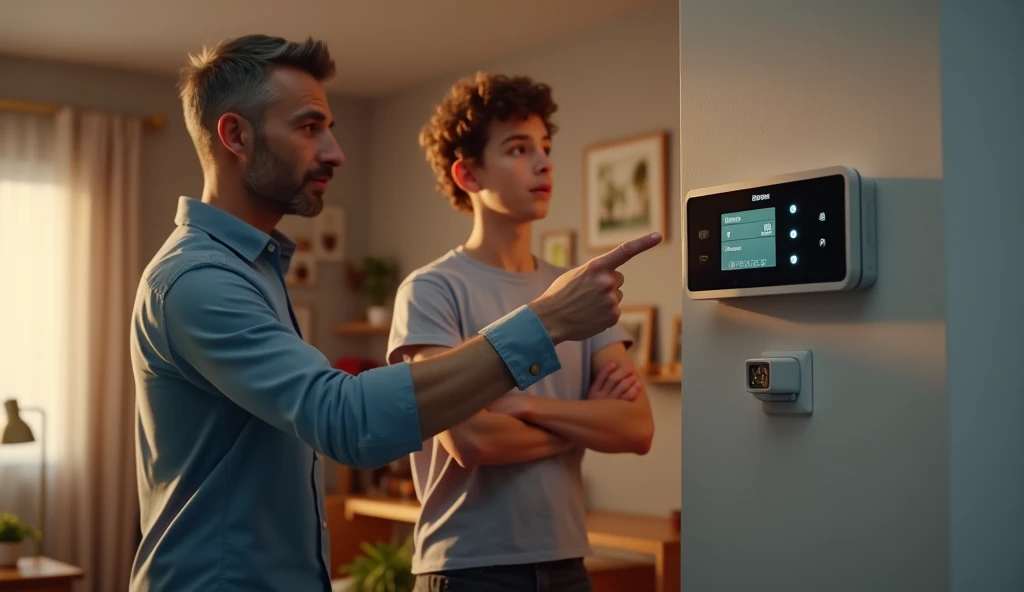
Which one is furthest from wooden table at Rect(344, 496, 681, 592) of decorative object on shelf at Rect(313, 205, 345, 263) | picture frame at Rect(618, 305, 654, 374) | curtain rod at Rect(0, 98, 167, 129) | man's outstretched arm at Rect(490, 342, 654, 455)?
curtain rod at Rect(0, 98, 167, 129)

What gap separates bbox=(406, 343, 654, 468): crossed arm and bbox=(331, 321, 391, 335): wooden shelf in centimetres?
353

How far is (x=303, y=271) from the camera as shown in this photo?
568 cm

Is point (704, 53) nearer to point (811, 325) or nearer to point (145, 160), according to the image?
point (811, 325)

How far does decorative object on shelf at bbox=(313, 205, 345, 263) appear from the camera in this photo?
5.77 m

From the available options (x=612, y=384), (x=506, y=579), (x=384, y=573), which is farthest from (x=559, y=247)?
(x=506, y=579)

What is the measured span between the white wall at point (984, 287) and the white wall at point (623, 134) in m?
2.77

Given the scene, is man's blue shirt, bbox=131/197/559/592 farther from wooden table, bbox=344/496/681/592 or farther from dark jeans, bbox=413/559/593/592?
wooden table, bbox=344/496/681/592

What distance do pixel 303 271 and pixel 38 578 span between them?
2.33 m

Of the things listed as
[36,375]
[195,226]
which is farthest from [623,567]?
[36,375]

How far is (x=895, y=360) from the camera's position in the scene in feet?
3.77

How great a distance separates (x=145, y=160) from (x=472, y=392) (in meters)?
4.52

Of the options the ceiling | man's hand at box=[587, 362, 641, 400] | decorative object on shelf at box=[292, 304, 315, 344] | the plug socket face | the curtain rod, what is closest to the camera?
the plug socket face

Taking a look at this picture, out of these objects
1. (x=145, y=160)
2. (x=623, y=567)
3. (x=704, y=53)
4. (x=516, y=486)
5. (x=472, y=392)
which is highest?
(x=145, y=160)

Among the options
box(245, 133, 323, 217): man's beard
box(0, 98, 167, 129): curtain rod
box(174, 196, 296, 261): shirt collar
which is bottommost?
box(174, 196, 296, 261): shirt collar
